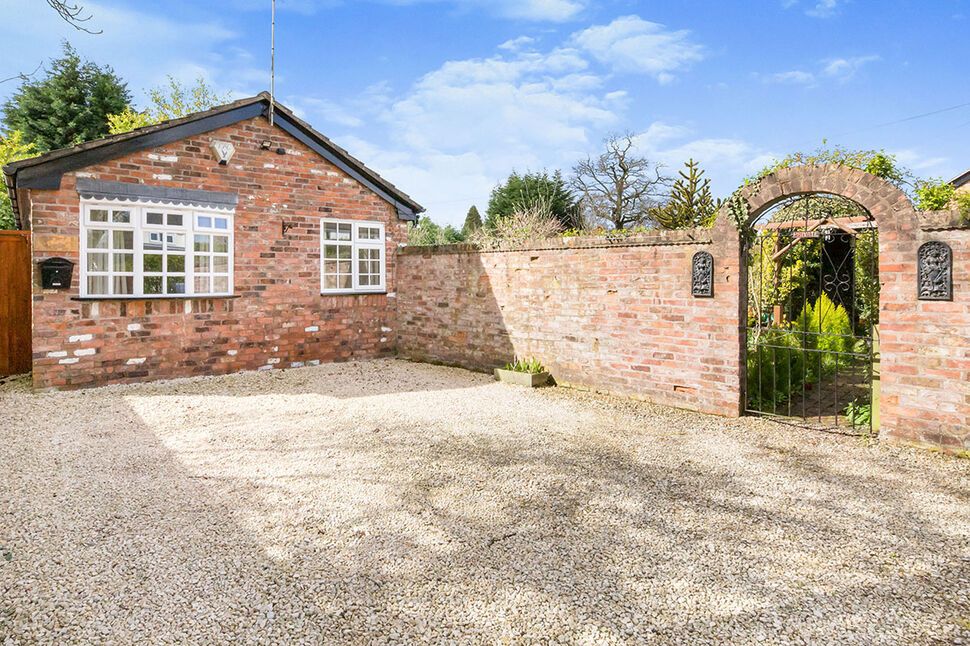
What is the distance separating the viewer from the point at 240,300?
29.8 ft

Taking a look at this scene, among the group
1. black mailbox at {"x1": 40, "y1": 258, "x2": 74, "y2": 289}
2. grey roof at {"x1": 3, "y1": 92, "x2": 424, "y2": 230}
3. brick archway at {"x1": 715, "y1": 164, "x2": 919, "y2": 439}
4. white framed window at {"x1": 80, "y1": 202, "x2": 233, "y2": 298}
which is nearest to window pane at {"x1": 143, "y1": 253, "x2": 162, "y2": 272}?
white framed window at {"x1": 80, "y1": 202, "x2": 233, "y2": 298}

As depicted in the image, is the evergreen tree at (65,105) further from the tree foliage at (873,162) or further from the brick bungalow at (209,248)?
the tree foliage at (873,162)

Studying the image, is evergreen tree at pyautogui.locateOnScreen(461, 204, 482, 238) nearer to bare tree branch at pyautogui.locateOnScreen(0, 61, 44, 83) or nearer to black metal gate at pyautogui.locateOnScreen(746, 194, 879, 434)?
black metal gate at pyautogui.locateOnScreen(746, 194, 879, 434)

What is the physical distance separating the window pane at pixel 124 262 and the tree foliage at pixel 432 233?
60.0ft

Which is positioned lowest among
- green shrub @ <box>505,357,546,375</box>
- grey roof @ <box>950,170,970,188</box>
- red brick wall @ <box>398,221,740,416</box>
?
green shrub @ <box>505,357,546,375</box>

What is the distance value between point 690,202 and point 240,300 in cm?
807

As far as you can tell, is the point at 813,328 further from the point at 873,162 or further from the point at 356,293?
the point at 356,293

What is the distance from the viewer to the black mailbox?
7316 mm

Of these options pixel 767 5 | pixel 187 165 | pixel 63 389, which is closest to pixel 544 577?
pixel 63 389

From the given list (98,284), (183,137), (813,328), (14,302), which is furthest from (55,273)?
(813,328)

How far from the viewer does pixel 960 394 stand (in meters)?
4.78

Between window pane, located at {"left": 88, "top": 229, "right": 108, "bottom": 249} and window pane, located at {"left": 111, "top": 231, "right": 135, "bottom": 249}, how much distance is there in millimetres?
97

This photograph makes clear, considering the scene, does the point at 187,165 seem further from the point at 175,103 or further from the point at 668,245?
the point at 175,103

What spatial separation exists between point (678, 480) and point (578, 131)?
3327cm
